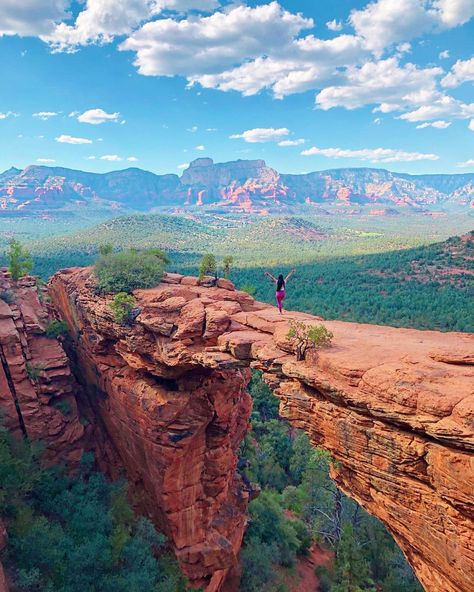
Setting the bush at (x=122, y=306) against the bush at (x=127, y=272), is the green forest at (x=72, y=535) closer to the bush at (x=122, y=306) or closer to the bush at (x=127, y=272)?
the bush at (x=122, y=306)

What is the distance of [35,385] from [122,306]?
627cm

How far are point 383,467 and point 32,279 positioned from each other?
2579cm

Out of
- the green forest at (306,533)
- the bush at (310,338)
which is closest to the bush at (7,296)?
the bush at (310,338)

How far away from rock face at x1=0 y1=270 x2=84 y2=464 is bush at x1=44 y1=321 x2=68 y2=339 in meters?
0.30

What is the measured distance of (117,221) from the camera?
6181 inches

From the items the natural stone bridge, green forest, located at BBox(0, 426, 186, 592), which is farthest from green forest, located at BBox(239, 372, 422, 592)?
green forest, located at BBox(0, 426, 186, 592)

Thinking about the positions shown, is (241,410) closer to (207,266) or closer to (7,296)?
(207,266)

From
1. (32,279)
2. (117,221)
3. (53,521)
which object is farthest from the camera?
(117,221)

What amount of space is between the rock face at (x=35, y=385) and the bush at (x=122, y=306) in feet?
16.9

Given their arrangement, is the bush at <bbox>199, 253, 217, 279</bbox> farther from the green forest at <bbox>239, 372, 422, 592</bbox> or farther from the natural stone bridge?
the green forest at <bbox>239, 372, 422, 592</bbox>

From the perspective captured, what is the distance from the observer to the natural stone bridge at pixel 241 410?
359 inches

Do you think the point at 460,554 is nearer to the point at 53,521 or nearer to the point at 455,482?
the point at 455,482

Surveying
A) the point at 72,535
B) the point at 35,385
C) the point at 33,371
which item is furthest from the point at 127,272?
the point at 72,535

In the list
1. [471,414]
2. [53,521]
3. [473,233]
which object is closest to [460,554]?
[471,414]
